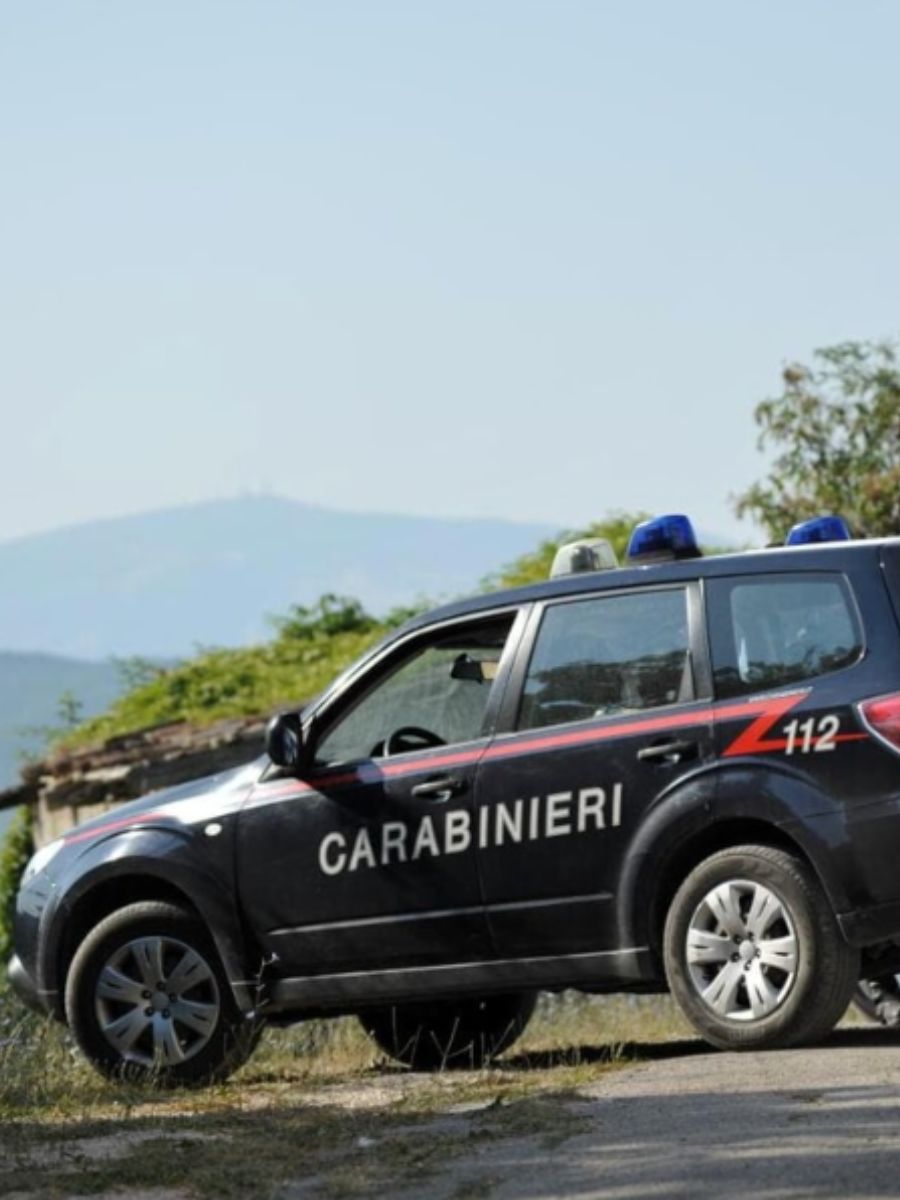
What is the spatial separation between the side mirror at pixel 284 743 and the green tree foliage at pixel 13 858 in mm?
10419

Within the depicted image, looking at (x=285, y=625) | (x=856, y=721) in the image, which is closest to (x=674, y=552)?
(x=856, y=721)

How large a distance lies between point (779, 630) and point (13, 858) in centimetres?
1225

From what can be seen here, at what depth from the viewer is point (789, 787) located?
1052cm

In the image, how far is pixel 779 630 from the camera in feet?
35.3

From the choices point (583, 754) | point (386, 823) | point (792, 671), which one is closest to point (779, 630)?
point (792, 671)

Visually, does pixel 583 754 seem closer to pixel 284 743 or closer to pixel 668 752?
pixel 668 752

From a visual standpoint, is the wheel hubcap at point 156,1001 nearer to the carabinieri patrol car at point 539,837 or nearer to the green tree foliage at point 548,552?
the carabinieri patrol car at point 539,837

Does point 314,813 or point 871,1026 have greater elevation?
point 314,813

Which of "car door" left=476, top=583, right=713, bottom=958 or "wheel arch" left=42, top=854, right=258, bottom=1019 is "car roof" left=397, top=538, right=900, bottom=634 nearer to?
"car door" left=476, top=583, right=713, bottom=958

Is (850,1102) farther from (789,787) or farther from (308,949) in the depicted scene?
(308,949)

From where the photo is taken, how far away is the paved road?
8.00 meters

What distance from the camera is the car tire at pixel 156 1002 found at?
38.6ft

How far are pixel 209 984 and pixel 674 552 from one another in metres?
2.46

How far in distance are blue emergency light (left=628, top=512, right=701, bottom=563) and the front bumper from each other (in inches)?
118
